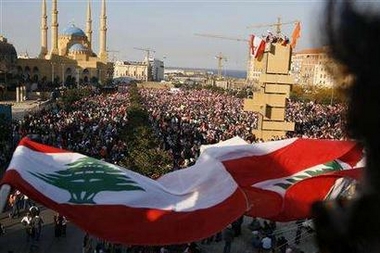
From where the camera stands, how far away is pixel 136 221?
683cm

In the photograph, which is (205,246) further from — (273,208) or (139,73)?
(139,73)

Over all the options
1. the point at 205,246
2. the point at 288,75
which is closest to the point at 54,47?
the point at 288,75

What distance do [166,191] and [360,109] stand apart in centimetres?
538

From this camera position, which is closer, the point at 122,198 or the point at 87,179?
the point at 122,198

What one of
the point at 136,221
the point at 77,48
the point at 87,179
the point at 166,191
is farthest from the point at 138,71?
the point at 136,221

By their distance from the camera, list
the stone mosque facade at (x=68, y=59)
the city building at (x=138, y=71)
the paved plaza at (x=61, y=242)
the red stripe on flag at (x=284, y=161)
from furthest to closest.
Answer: the city building at (x=138, y=71) → the stone mosque facade at (x=68, y=59) → the paved plaza at (x=61, y=242) → the red stripe on flag at (x=284, y=161)

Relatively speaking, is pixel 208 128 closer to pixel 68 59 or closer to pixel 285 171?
pixel 285 171

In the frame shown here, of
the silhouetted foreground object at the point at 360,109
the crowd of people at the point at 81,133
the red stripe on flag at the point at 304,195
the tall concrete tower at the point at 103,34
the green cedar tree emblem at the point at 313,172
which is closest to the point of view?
the silhouetted foreground object at the point at 360,109

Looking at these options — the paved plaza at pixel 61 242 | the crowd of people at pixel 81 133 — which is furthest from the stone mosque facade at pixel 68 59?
the paved plaza at pixel 61 242

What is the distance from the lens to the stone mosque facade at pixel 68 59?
289 feet

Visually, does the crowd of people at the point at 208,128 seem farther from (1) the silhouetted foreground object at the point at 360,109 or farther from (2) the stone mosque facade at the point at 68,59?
(2) the stone mosque facade at the point at 68,59

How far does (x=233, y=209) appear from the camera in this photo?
7293mm

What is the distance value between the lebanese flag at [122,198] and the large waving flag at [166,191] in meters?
0.01

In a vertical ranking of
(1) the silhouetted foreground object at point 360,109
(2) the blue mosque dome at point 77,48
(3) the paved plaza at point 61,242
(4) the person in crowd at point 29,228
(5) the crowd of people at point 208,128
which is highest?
(2) the blue mosque dome at point 77,48
